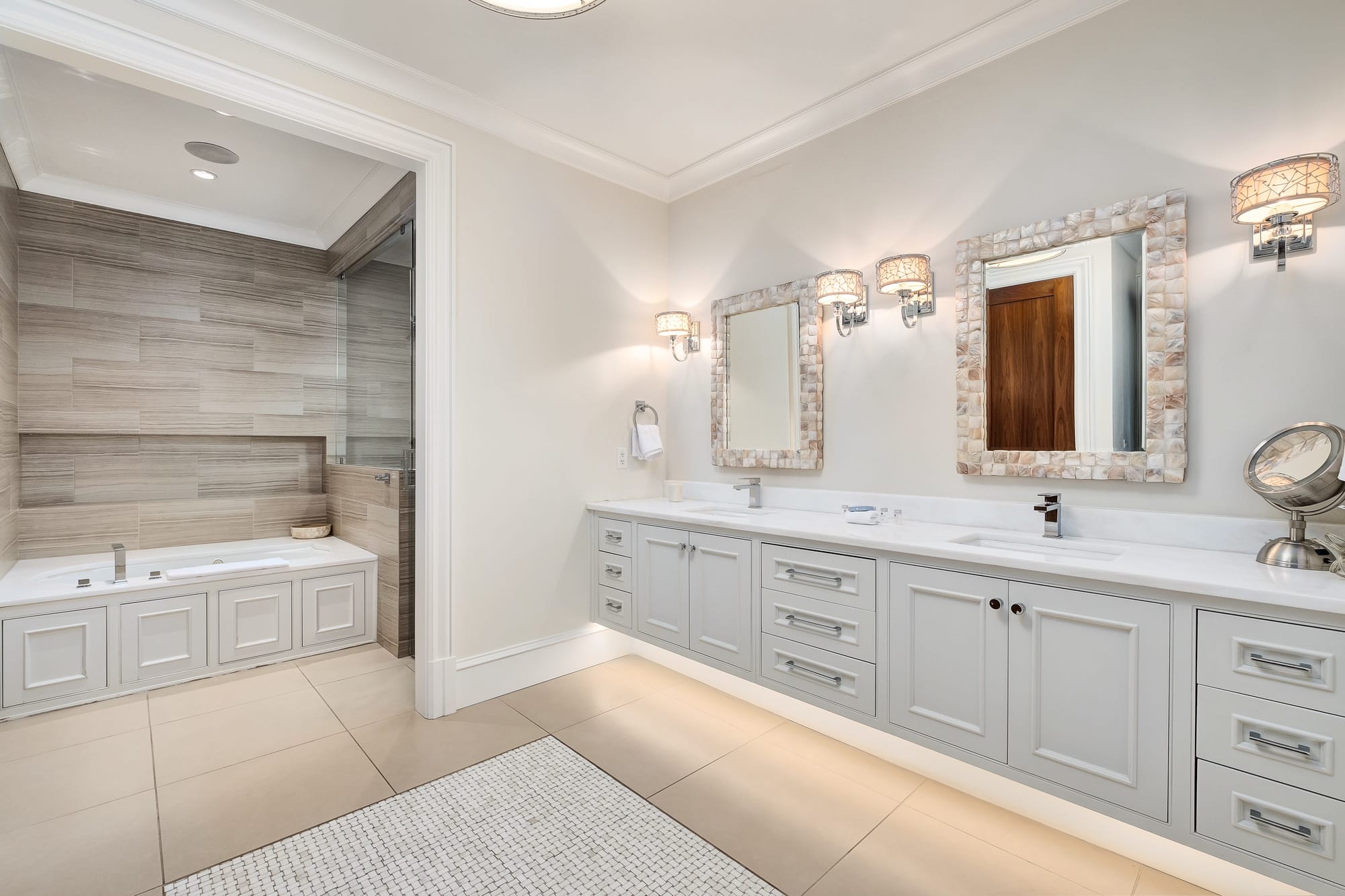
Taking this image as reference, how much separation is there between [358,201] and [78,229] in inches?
63.6

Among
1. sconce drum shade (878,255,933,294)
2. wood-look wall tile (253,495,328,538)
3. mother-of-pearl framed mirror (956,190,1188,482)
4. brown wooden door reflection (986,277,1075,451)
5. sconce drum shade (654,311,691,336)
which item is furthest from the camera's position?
wood-look wall tile (253,495,328,538)

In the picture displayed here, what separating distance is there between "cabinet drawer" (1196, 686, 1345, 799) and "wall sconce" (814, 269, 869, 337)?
1718 mm

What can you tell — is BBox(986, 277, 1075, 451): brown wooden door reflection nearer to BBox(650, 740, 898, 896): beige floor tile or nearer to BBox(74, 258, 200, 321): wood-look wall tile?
BBox(650, 740, 898, 896): beige floor tile

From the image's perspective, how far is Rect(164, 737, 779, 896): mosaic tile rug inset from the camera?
1.62 m

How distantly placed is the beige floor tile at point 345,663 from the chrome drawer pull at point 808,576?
92.0 inches

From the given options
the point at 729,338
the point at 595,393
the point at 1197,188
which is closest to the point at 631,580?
the point at 595,393

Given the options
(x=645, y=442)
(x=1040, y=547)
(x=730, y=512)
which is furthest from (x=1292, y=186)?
(x=645, y=442)

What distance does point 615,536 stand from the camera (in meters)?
3.07

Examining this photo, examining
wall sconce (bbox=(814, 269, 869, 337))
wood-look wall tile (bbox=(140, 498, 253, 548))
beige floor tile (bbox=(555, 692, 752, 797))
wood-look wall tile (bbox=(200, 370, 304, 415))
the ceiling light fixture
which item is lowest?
beige floor tile (bbox=(555, 692, 752, 797))

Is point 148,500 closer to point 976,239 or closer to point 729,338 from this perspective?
point 729,338

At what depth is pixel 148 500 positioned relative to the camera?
12.4 feet

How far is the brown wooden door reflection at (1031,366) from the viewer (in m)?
2.07

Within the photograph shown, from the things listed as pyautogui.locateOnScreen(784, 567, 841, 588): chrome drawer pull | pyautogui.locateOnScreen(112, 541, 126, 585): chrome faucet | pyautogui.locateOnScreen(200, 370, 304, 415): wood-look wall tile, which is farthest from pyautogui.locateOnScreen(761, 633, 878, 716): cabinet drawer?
pyautogui.locateOnScreen(200, 370, 304, 415): wood-look wall tile

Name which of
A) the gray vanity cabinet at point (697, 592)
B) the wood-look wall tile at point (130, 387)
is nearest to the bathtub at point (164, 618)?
the wood-look wall tile at point (130, 387)
